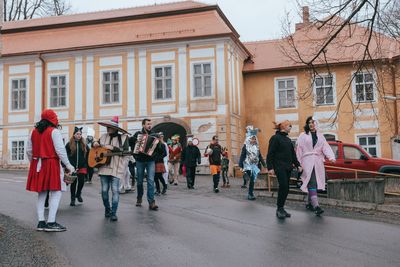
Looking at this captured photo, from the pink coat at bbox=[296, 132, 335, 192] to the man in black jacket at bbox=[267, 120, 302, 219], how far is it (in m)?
0.60

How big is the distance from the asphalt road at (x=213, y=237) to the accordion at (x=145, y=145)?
121 cm

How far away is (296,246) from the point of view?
6.51 m

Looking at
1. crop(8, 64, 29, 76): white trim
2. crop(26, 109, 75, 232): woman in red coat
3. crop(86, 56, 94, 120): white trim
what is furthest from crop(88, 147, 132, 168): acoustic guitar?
crop(8, 64, 29, 76): white trim

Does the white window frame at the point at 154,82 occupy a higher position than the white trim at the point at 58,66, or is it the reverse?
the white trim at the point at 58,66

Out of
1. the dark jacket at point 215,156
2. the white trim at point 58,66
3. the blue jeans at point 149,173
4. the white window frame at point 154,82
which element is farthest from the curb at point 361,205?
the white trim at point 58,66

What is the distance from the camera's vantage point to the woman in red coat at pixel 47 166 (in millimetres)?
7262

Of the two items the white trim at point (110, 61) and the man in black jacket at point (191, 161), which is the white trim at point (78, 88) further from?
the man in black jacket at point (191, 161)

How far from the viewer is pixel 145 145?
32.3 feet

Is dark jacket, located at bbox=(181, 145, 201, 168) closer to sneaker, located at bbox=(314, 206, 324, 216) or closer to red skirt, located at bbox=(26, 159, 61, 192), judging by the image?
sneaker, located at bbox=(314, 206, 324, 216)

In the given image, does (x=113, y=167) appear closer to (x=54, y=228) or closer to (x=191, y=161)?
(x=54, y=228)

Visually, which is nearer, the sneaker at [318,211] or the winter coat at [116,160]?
the winter coat at [116,160]

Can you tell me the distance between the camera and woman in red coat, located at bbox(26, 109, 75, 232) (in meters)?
7.26

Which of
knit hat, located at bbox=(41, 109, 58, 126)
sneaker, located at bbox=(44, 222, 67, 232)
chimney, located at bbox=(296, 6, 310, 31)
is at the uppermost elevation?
chimney, located at bbox=(296, 6, 310, 31)

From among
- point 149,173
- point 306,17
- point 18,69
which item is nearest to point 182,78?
point 18,69
